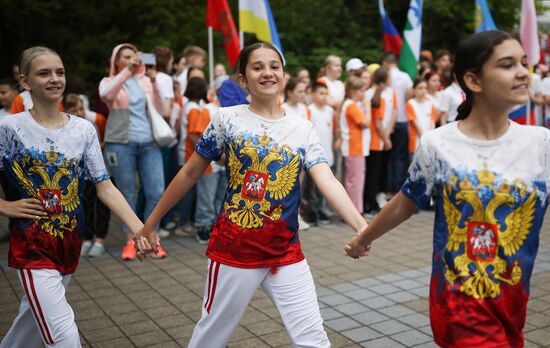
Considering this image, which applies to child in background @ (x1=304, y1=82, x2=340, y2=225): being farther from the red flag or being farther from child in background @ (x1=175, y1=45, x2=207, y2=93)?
child in background @ (x1=175, y1=45, x2=207, y2=93)

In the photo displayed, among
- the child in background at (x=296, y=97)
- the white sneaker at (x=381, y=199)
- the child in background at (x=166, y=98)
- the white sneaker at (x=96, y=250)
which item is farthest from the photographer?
the white sneaker at (x=381, y=199)

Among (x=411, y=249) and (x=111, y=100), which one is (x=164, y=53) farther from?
(x=411, y=249)

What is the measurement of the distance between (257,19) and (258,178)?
540 cm

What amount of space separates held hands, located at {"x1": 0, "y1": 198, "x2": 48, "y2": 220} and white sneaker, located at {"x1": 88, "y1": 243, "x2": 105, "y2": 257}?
12.9 ft

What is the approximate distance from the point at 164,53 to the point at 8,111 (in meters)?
2.00

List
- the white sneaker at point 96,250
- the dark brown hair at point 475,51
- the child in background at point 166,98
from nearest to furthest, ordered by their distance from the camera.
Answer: the dark brown hair at point 475,51 < the white sneaker at point 96,250 < the child in background at point 166,98

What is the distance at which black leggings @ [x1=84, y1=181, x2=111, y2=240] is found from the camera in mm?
7234

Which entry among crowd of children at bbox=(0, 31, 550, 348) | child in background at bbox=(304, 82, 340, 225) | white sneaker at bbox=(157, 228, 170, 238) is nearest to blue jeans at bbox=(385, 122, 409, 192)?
child in background at bbox=(304, 82, 340, 225)

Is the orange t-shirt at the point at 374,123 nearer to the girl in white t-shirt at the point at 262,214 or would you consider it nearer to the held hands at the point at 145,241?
the girl in white t-shirt at the point at 262,214

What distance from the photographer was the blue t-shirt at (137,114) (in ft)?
22.8

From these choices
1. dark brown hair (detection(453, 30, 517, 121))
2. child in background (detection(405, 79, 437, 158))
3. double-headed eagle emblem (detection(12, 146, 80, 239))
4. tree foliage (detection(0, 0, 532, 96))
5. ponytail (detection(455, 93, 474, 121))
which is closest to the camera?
dark brown hair (detection(453, 30, 517, 121))

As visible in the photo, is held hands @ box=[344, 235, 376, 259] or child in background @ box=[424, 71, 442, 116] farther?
child in background @ box=[424, 71, 442, 116]

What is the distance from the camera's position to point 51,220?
344cm

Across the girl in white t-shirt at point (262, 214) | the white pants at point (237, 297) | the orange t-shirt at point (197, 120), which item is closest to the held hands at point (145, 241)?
the girl in white t-shirt at point (262, 214)
